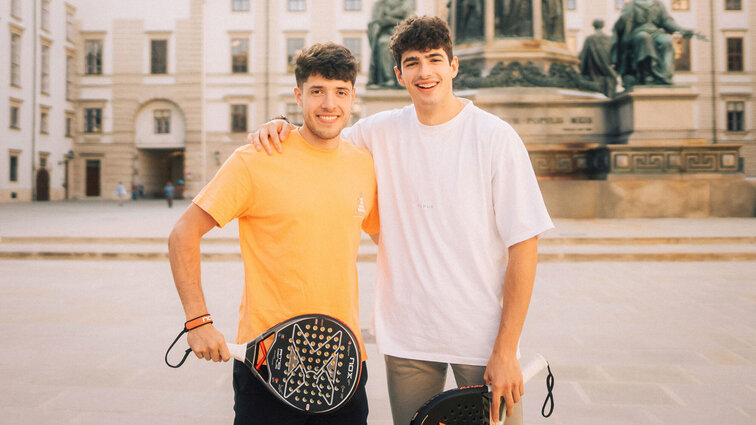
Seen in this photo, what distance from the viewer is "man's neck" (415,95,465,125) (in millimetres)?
1932

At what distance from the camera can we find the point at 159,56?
38188 millimetres

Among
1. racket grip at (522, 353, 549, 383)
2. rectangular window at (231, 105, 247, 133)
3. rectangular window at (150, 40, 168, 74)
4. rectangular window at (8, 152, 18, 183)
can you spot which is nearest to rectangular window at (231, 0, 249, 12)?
rectangular window at (150, 40, 168, 74)

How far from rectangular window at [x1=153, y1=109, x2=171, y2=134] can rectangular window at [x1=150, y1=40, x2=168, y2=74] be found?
268 centimetres

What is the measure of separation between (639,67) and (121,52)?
3494cm

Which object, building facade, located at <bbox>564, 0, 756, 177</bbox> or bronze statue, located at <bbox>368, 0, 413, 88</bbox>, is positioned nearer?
bronze statue, located at <bbox>368, 0, 413, 88</bbox>

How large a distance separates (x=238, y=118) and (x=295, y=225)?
38059 mm

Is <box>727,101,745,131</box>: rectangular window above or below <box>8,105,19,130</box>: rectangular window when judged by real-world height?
above

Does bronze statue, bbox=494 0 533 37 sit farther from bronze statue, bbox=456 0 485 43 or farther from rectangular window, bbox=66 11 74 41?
rectangular window, bbox=66 11 74 41

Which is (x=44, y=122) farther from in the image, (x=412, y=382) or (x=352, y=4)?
(x=412, y=382)

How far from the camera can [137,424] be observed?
115 inches

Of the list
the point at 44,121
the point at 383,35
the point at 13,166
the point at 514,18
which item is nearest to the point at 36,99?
the point at 44,121

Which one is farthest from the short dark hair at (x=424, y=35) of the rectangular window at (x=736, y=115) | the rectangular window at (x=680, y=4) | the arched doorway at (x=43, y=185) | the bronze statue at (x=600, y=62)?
the rectangular window at (x=736, y=115)

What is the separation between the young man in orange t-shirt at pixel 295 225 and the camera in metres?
1.84

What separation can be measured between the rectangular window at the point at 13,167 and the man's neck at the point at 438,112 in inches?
1451
